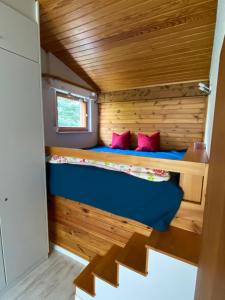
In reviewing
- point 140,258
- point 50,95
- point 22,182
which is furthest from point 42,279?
point 50,95

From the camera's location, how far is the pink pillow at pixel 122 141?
9.73 ft

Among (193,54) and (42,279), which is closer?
(42,279)

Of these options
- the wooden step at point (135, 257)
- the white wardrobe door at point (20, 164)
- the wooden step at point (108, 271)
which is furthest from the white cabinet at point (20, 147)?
the wooden step at point (135, 257)

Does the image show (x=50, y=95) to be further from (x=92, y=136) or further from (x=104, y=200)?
(x=104, y=200)

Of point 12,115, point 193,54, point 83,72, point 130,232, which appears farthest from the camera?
point 83,72

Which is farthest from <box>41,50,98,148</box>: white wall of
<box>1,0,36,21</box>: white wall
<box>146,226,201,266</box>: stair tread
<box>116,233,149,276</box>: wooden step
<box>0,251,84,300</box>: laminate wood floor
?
<box>146,226,201,266</box>: stair tread

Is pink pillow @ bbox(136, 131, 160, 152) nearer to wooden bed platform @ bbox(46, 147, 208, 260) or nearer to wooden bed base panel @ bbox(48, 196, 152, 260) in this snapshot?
wooden bed platform @ bbox(46, 147, 208, 260)

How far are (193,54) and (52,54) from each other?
6.26 feet

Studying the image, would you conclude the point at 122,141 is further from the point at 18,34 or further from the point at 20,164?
the point at 18,34

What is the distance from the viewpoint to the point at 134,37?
71.9 inches

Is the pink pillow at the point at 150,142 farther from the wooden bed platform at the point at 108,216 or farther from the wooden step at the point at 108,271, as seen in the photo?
the wooden step at the point at 108,271

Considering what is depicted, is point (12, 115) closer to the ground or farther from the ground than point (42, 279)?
farther from the ground

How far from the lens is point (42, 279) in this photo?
1505 mm

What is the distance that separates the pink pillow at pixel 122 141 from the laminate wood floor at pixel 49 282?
6.11 ft
